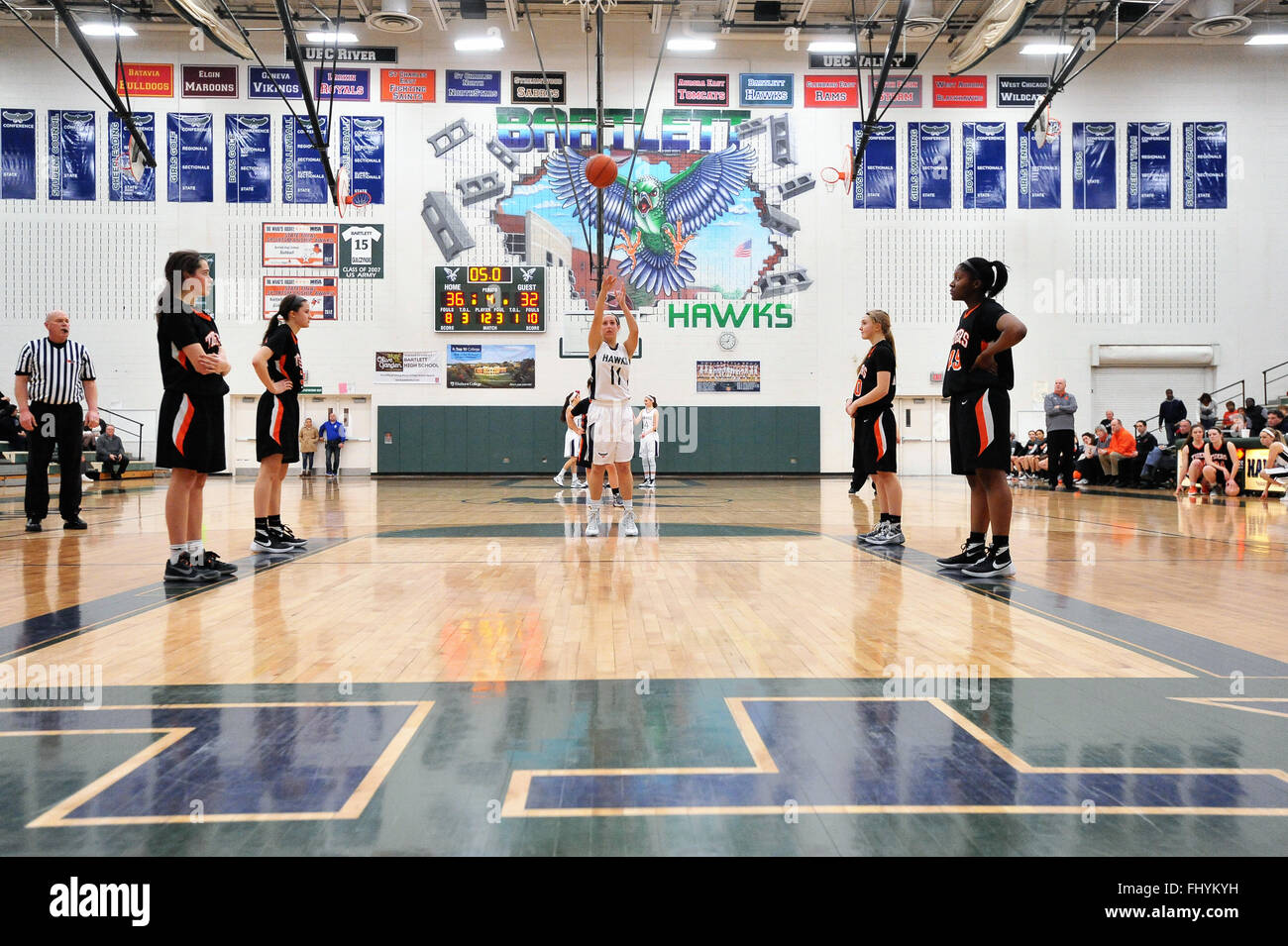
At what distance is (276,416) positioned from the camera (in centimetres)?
550

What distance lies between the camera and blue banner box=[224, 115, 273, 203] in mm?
19656

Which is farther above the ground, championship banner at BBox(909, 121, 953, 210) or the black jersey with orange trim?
championship banner at BBox(909, 121, 953, 210)

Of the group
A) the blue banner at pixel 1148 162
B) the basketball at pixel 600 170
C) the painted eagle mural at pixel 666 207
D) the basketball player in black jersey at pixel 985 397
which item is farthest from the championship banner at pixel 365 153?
the basketball player in black jersey at pixel 985 397

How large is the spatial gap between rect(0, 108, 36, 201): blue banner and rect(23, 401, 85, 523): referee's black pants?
51.8 ft

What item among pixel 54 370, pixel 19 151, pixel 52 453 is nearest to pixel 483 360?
pixel 19 151

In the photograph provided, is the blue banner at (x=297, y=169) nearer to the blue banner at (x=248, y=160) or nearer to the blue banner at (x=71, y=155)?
the blue banner at (x=248, y=160)

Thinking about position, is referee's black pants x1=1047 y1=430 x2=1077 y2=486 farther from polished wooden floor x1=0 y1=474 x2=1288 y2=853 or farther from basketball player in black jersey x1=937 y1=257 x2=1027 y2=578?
basketball player in black jersey x1=937 y1=257 x2=1027 y2=578

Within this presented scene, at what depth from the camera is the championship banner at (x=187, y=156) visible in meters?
19.6

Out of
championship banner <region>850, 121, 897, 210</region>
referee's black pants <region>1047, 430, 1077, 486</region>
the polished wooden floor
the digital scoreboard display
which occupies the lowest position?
the polished wooden floor

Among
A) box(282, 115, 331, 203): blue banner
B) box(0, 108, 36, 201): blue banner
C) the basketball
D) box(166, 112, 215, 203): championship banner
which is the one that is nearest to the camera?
the basketball

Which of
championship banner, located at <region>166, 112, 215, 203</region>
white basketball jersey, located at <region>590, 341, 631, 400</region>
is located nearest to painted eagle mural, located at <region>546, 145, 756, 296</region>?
championship banner, located at <region>166, 112, 215, 203</region>

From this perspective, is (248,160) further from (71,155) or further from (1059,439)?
(1059,439)

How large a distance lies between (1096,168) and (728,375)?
31.0 feet

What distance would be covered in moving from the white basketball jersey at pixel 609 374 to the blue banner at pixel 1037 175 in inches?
675
